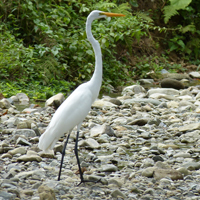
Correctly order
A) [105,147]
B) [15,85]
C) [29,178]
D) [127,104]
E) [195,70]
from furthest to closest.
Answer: [195,70], [15,85], [127,104], [105,147], [29,178]

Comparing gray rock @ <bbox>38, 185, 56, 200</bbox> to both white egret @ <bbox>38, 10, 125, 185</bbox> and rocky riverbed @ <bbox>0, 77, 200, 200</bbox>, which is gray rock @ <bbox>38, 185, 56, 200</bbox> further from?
white egret @ <bbox>38, 10, 125, 185</bbox>

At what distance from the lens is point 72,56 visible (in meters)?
7.56

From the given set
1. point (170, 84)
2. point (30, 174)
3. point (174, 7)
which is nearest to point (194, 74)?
point (170, 84)

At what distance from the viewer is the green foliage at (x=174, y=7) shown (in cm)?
1075

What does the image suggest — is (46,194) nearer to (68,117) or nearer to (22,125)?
(68,117)

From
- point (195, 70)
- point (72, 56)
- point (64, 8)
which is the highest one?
point (64, 8)

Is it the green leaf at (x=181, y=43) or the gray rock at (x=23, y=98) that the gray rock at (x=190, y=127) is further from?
the green leaf at (x=181, y=43)

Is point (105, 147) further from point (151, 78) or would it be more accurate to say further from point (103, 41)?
point (151, 78)

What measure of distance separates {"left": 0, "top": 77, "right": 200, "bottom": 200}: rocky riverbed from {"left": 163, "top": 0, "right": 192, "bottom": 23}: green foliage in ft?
18.9

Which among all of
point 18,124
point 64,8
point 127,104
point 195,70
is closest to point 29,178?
point 18,124

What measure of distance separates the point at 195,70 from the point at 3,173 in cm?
847

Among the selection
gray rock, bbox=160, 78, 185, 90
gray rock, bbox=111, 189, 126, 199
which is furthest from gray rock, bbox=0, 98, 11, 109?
gray rock, bbox=160, 78, 185, 90

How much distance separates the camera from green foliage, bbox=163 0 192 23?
10.8 m

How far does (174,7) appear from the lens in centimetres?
1080
